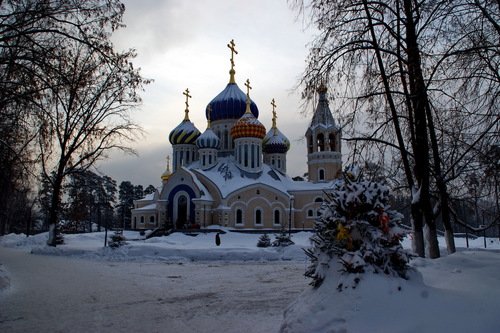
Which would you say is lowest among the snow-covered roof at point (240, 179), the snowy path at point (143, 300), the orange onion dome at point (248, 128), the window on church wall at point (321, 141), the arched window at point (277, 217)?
the snowy path at point (143, 300)

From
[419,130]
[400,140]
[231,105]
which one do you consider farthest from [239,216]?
[419,130]

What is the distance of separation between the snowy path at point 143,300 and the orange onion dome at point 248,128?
27.5 metres

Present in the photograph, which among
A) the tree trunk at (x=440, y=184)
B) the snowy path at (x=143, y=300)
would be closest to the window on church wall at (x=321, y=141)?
the snowy path at (x=143, y=300)

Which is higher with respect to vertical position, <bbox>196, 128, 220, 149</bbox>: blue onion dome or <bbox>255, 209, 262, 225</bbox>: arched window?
<bbox>196, 128, 220, 149</bbox>: blue onion dome

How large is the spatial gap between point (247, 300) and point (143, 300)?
2.31 meters

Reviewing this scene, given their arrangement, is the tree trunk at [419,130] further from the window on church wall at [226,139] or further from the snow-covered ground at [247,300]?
the window on church wall at [226,139]

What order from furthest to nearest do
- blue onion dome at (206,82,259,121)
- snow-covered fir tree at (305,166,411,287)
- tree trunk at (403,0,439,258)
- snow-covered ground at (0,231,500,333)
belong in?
1. blue onion dome at (206,82,259,121)
2. tree trunk at (403,0,439,258)
3. snow-covered fir tree at (305,166,411,287)
4. snow-covered ground at (0,231,500,333)

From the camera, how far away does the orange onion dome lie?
137ft

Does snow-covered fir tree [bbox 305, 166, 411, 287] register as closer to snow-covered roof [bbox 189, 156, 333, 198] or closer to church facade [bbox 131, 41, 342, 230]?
church facade [bbox 131, 41, 342, 230]

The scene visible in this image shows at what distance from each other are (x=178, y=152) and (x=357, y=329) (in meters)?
43.9

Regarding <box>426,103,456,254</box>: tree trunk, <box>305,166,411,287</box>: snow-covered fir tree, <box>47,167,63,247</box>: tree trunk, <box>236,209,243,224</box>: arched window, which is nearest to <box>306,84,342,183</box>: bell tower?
<box>236,209,243,224</box>: arched window

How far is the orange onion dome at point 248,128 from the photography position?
41875 mm

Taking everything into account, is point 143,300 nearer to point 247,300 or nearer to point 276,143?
point 247,300

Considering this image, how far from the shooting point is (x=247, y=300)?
31.6 ft
